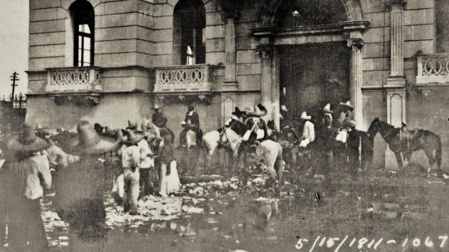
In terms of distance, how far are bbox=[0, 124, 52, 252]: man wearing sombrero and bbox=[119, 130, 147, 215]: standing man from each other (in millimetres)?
2121

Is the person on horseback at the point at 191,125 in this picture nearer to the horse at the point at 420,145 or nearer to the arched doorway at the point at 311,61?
the arched doorway at the point at 311,61

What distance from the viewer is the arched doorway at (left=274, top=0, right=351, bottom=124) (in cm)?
1795

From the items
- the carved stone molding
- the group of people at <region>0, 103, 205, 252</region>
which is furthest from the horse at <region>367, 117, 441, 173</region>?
the carved stone molding

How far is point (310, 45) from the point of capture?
18.6 m

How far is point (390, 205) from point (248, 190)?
382 centimetres

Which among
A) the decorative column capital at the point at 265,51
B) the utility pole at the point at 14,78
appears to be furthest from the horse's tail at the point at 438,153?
the utility pole at the point at 14,78

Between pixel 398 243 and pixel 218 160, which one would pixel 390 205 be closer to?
pixel 398 243

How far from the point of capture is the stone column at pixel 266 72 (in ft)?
62.6

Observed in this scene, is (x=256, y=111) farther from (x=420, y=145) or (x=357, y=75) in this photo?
(x=420, y=145)

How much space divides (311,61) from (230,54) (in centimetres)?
294

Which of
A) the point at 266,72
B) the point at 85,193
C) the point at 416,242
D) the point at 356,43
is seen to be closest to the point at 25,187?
the point at 85,193

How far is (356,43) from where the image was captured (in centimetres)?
1758

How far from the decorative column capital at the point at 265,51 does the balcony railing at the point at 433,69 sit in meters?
5.03

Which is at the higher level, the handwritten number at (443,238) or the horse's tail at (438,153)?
the horse's tail at (438,153)
